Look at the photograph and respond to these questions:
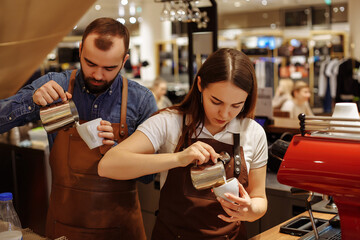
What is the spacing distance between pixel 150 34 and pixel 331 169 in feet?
33.0

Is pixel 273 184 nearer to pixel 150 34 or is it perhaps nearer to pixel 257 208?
pixel 257 208

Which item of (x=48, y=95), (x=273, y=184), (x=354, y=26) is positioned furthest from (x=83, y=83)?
(x=354, y=26)

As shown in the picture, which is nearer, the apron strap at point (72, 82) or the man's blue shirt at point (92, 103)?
the man's blue shirt at point (92, 103)

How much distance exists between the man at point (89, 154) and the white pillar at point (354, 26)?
864cm

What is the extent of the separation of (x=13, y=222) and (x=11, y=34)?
287cm

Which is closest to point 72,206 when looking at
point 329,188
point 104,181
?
point 104,181

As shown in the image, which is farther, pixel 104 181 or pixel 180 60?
pixel 180 60

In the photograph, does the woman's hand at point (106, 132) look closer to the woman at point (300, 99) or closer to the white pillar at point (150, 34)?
the woman at point (300, 99)

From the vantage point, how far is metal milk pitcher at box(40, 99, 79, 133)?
1.76 metres

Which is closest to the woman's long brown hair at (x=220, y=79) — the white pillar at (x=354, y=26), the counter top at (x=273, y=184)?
the counter top at (x=273, y=184)

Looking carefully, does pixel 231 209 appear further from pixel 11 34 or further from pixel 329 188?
pixel 11 34

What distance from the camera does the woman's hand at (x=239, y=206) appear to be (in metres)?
1.47

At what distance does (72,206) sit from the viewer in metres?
2.03

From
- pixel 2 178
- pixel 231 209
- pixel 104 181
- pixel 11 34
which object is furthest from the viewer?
pixel 2 178
